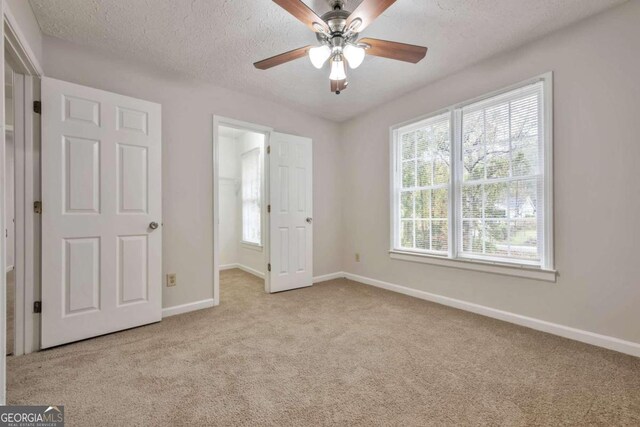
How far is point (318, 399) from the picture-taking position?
152 cm

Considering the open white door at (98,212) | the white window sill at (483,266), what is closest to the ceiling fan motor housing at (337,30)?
the open white door at (98,212)

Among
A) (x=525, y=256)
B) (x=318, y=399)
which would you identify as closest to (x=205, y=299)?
(x=318, y=399)

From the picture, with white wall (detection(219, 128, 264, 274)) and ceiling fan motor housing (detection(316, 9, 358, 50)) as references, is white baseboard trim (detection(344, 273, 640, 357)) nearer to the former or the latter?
ceiling fan motor housing (detection(316, 9, 358, 50))

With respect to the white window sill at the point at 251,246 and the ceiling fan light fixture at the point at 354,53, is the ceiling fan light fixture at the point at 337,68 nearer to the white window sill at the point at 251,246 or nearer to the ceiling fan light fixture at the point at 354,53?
the ceiling fan light fixture at the point at 354,53

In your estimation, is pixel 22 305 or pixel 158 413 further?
pixel 22 305

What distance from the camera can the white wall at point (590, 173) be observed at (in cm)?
197

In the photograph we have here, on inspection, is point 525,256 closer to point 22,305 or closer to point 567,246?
point 567,246

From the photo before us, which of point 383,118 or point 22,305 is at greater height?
point 383,118

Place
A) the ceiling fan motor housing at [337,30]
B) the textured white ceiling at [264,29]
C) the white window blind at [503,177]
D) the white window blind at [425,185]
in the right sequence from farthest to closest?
the white window blind at [425,185] → the white window blind at [503,177] → the textured white ceiling at [264,29] → the ceiling fan motor housing at [337,30]

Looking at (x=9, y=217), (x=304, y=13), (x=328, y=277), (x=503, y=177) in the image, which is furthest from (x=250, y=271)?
(x=304, y=13)

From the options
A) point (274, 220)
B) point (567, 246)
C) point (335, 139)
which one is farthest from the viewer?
point (335, 139)

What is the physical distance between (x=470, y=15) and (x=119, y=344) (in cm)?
362

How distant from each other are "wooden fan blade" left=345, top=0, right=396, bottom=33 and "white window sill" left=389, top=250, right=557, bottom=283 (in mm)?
2310

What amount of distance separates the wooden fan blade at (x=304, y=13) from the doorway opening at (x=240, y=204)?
Answer: 2.92m
